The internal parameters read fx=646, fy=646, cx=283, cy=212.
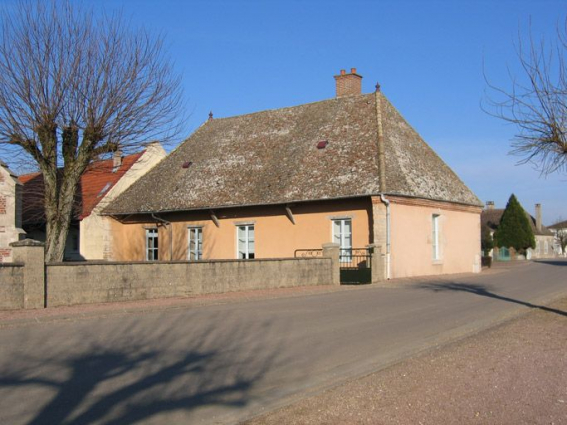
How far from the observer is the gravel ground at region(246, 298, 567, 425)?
5.95 meters

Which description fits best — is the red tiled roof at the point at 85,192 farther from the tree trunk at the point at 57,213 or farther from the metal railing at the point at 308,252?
the tree trunk at the point at 57,213

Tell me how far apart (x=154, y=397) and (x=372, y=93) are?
23685 mm

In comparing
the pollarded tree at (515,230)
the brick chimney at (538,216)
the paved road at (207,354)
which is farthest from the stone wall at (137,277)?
the brick chimney at (538,216)

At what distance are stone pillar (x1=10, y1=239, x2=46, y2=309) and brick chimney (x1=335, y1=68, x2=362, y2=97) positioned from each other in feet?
63.9

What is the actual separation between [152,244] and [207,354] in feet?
71.7

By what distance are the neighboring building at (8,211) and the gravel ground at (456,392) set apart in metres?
17.1

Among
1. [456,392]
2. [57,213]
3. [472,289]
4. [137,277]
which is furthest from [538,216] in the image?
[456,392]

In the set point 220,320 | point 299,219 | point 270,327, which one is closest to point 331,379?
point 270,327

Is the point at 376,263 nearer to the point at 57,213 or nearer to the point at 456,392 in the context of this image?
the point at 57,213

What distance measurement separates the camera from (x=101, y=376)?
7.60 metres

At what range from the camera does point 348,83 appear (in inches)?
1190

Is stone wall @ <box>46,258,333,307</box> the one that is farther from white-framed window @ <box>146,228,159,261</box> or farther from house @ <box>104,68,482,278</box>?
white-framed window @ <box>146,228,159,261</box>

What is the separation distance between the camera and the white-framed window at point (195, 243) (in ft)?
93.8

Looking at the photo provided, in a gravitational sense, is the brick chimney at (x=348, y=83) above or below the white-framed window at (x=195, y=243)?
above
